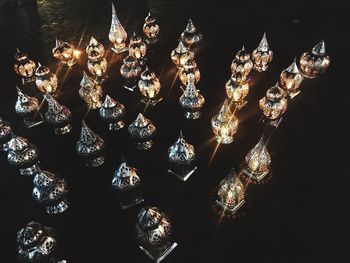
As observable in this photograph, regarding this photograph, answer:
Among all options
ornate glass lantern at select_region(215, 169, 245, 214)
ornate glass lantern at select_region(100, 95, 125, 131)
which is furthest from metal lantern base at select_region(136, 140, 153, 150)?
ornate glass lantern at select_region(215, 169, 245, 214)

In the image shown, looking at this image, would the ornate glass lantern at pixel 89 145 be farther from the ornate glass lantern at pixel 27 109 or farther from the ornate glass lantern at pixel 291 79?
the ornate glass lantern at pixel 291 79

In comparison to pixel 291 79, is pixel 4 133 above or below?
below

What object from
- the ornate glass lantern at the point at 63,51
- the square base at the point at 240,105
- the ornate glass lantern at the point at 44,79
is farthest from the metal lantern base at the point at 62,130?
the square base at the point at 240,105

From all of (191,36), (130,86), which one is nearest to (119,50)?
(130,86)

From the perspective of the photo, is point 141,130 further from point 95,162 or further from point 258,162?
point 258,162

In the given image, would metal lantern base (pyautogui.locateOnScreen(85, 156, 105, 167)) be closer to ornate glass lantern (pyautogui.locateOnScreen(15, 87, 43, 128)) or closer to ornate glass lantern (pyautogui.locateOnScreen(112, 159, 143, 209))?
ornate glass lantern (pyautogui.locateOnScreen(112, 159, 143, 209))

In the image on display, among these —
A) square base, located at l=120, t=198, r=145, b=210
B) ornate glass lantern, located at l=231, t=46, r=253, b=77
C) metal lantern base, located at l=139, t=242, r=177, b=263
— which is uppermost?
ornate glass lantern, located at l=231, t=46, r=253, b=77

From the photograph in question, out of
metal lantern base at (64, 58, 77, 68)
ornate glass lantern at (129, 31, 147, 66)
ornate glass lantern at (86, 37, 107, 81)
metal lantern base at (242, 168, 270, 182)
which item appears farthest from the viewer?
metal lantern base at (64, 58, 77, 68)
